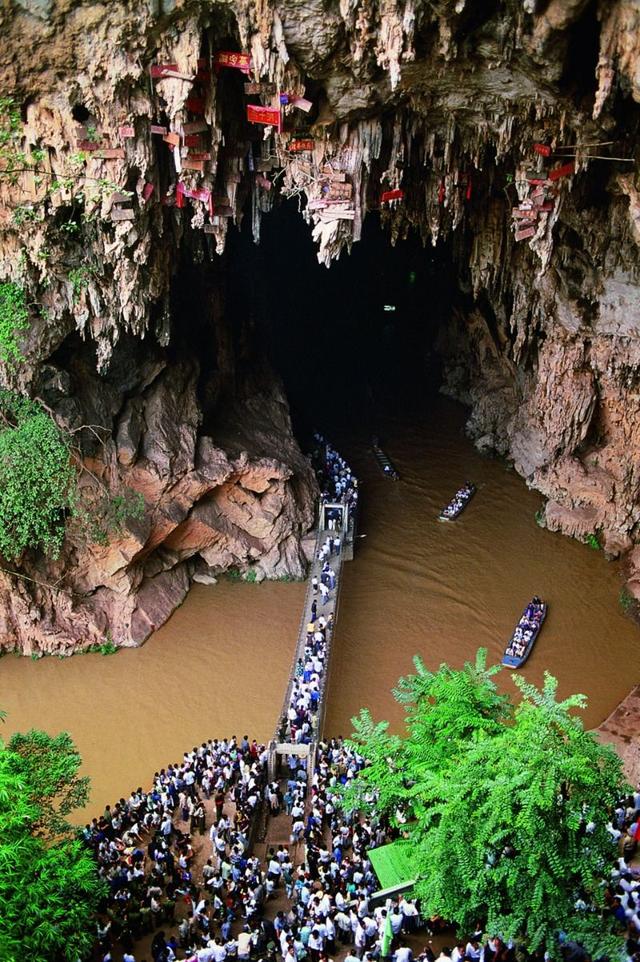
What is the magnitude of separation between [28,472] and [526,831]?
1146 centimetres

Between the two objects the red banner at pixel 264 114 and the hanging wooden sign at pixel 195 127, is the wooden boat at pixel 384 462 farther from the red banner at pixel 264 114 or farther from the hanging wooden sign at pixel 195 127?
the red banner at pixel 264 114

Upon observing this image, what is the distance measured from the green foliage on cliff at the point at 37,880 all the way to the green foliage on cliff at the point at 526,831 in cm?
419

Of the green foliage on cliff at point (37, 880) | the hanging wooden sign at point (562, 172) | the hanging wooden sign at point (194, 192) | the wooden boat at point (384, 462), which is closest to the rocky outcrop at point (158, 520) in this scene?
the wooden boat at point (384, 462)

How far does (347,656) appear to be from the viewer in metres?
18.6

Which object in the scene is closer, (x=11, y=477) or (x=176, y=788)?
(x=176, y=788)

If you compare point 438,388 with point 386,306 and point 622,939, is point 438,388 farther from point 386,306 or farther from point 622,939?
point 622,939

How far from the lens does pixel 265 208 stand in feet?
52.5

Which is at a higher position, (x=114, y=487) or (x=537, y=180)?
(x=537, y=180)

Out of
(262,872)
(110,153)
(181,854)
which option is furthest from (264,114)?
(262,872)

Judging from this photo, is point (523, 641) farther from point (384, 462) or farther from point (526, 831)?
point (526, 831)

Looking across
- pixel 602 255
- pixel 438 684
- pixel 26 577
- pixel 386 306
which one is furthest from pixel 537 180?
pixel 386 306

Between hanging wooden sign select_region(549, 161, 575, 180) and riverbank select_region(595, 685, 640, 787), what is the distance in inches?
388

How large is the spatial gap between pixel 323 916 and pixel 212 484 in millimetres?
11028

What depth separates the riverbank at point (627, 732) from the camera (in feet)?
49.0
